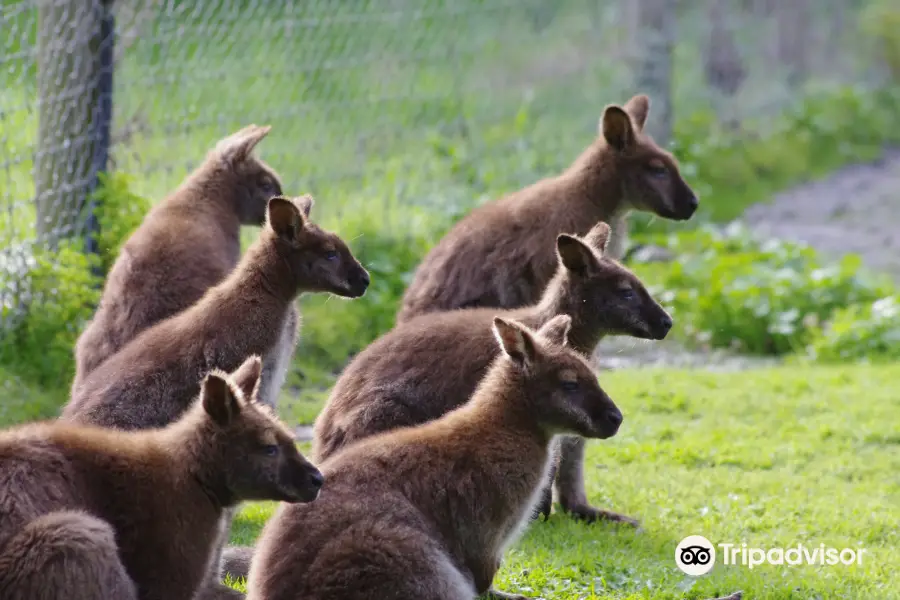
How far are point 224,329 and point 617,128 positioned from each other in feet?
9.31

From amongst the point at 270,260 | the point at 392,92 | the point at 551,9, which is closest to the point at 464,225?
the point at 270,260

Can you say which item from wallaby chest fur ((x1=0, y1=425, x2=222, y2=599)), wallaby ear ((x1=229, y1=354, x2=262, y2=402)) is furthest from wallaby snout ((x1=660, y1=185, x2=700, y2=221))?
wallaby chest fur ((x1=0, y1=425, x2=222, y2=599))

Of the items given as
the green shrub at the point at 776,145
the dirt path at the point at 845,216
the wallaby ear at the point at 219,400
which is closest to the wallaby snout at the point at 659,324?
the wallaby ear at the point at 219,400

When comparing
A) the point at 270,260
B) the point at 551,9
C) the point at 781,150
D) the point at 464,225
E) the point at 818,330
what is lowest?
the point at 781,150

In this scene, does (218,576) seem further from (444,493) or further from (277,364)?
(277,364)

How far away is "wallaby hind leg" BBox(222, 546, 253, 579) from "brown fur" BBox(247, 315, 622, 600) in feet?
2.45

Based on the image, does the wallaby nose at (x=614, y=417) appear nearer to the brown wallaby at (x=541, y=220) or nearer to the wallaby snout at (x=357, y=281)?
the wallaby snout at (x=357, y=281)

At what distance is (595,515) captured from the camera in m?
7.15

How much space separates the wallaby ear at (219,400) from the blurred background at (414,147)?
3127 millimetres

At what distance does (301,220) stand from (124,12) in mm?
3075

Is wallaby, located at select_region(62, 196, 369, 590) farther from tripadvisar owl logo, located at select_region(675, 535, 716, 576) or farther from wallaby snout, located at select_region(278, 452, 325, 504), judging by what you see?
tripadvisar owl logo, located at select_region(675, 535, 716, 576)

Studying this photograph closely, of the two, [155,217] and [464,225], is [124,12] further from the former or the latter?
[464,225]

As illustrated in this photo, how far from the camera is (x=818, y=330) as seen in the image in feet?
36.4

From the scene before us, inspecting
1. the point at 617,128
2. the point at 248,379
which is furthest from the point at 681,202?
the point at 248,379
